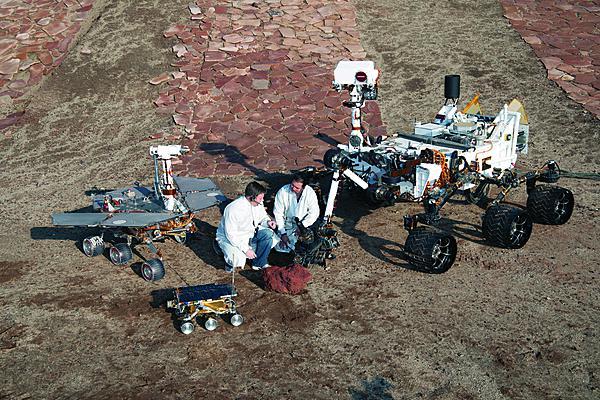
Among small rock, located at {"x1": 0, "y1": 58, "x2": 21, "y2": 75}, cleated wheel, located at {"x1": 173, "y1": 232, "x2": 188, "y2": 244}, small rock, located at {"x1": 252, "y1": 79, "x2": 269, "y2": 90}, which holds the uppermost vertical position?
small rock, located at {"x1": 0, "y1": 58, "x2": 21, "y2": 75}

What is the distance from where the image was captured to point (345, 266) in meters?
12.0

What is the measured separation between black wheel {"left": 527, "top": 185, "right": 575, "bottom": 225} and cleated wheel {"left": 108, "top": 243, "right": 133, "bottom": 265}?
652cm

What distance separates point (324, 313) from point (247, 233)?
6.29ft

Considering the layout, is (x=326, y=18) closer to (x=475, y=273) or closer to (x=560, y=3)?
(x=560, y=3)

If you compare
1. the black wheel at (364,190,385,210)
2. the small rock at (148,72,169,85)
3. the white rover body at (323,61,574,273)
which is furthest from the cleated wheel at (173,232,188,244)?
the small rock at (148,72,169,85)

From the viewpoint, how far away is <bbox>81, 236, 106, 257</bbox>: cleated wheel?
1238cm

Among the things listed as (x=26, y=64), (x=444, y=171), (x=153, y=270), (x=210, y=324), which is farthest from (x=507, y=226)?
(x=26, y=64)

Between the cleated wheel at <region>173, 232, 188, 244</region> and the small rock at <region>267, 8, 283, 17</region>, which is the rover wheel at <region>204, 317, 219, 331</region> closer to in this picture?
the cleated wheel at <region>173, 232, 188, 244</region>

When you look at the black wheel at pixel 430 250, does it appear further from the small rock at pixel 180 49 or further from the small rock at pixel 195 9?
the small rock at pixel 195 9

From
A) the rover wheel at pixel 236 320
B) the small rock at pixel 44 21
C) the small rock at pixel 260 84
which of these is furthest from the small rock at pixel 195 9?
the rover wheel at pixel 236 320

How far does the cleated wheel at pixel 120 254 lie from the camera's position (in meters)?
12.1

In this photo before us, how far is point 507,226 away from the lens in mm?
11867

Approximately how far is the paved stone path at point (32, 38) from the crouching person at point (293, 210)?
9910mm

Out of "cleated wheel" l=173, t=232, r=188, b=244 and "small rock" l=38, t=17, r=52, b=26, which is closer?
"cleated wheel" l=173, t=232, r=188, b=244
